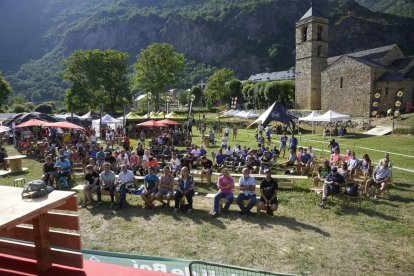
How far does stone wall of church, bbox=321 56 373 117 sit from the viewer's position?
40688mm

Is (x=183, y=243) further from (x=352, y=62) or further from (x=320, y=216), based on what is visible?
(x=352, y=62)

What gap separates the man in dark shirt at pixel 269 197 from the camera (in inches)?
356

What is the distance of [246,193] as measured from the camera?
9273 mm

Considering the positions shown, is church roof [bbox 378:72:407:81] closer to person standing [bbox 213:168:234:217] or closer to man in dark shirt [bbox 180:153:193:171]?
man in dark shirt [bbox 180:153:193:171]

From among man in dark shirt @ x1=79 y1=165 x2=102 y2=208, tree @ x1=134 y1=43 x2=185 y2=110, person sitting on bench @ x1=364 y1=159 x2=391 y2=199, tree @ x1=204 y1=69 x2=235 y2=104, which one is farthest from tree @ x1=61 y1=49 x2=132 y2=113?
person sitting on bench @ x1=364 y1=159 x2=391 y2=199

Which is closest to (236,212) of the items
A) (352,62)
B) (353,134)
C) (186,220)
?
(186,220)

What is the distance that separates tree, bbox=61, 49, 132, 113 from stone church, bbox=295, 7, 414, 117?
97.4ft

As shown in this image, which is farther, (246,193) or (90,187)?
(90,187)

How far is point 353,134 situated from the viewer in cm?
3100

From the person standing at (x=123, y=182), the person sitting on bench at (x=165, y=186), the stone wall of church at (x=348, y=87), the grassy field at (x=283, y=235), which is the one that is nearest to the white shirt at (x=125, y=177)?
the person standing at (x=123, y=182)

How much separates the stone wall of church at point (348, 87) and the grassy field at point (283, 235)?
33.7 m

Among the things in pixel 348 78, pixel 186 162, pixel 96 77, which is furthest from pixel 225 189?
pixel 96 77

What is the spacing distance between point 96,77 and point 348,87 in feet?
125

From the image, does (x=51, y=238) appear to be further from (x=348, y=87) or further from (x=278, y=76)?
(x=278, y=76)
